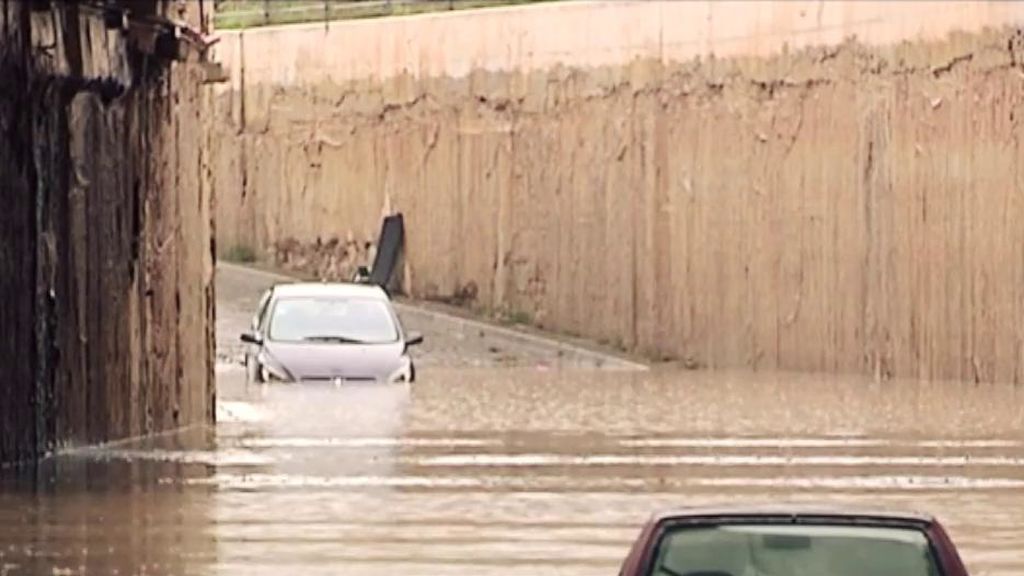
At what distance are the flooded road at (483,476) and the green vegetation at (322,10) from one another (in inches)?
597

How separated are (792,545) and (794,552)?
32 millimetres

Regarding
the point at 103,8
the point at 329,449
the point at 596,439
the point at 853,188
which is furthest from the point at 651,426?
the point at 853,188

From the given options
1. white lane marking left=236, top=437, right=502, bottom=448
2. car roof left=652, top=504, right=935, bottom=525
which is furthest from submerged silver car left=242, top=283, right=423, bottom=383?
car roof left=652, top=504, right=935, bottom=525

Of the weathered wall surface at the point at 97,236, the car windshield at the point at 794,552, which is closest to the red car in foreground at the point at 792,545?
the car windshield at the point at 794,552

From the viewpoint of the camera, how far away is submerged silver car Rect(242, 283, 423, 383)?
100 feet

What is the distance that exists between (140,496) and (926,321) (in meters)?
15.8

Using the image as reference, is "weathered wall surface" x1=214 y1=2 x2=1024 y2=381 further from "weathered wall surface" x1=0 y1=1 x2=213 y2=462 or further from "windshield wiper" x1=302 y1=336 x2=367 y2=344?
"weathered wall surface" x1=0 y1=1 x2=213 y2=462

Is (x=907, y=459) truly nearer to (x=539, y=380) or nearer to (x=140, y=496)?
(x=140, y=496)

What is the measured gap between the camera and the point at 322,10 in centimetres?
4897

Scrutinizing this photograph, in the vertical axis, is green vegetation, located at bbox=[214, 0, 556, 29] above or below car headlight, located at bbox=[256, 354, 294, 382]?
above

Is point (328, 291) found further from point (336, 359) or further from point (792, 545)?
point (792, 545)

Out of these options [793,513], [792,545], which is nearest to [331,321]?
[793,513]

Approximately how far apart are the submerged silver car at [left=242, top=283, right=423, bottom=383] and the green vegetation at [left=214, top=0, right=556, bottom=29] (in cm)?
1313

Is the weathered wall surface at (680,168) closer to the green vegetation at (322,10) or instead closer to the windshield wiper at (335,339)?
the green vegetation at (322,10)
